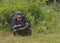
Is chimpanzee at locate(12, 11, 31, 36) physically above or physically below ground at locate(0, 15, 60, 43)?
above

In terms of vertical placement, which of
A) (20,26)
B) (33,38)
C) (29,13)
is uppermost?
(29,13)

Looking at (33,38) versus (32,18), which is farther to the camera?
(32,18)

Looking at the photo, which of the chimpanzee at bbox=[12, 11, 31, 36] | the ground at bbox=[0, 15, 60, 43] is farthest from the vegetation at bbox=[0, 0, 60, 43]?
the chimpanzee at bbox=[12, 11, 31, 36]

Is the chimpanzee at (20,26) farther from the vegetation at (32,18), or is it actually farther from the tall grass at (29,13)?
the tall grass at (29,13)

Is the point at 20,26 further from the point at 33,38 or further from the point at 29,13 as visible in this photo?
the point at 29,13

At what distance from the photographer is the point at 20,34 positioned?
8977 mm

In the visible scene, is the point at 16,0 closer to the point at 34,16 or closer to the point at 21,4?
the point at 21,4

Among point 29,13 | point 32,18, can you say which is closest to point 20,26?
point 32,18

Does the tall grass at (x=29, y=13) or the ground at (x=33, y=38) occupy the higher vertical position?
the tall grass at (x=29, y=13)

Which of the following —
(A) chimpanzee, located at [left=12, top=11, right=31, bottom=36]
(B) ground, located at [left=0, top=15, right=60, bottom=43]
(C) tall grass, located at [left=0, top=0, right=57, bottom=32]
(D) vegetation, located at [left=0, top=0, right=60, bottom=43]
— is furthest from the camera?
(C) tall grass, located at [left=0, top=0, right=57, bottom=32]

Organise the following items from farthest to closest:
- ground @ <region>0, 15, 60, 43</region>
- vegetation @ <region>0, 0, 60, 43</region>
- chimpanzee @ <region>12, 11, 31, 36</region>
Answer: vegetation @ <region>0, 0, 60, 43</region> < chimpanzee @ <region>12, 11, 31, 36</region> < ground @ <region>0, 15, 60, 43</region>

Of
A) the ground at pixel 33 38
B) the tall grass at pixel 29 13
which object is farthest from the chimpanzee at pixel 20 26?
the tall grass at pixel 29 13

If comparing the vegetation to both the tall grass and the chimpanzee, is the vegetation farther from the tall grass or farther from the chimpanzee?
the chimpanzee

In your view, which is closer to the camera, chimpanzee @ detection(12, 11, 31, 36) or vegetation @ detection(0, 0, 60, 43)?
chimpanzee @ detection(12, 11, 31, 36)
